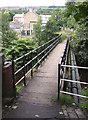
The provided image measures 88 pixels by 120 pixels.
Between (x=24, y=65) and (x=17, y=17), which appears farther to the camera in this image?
(x=17, y=17)

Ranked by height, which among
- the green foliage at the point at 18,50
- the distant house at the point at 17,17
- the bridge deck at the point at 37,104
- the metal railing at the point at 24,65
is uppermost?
the distant house at the point at 17,17

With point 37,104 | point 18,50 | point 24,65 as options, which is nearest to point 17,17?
point 18,50

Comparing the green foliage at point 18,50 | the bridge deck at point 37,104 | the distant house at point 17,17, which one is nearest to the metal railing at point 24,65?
the bridge deck at point 37,104

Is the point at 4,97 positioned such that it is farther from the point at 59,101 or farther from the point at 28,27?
the point at 28,27

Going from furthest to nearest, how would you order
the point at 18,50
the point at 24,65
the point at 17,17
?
the point at 17,17 < the point at 18,50 < the point at 24,65

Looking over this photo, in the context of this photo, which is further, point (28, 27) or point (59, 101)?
point (28, 27)

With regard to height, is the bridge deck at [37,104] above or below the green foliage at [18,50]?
below

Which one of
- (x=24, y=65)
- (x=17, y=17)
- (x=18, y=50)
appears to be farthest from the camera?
(x=17, y=17)

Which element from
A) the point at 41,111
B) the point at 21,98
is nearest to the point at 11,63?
the point at 21,98

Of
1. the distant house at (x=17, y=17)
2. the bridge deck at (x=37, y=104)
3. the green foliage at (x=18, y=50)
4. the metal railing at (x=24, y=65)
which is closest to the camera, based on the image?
the bridge deck at (x=37, y=104)

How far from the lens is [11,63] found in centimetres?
576

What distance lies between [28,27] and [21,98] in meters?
66.2

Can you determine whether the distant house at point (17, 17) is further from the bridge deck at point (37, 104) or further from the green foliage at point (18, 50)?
the bridge deck at point (37, 104)

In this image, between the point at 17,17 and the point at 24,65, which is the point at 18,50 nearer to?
the point at 24,65
